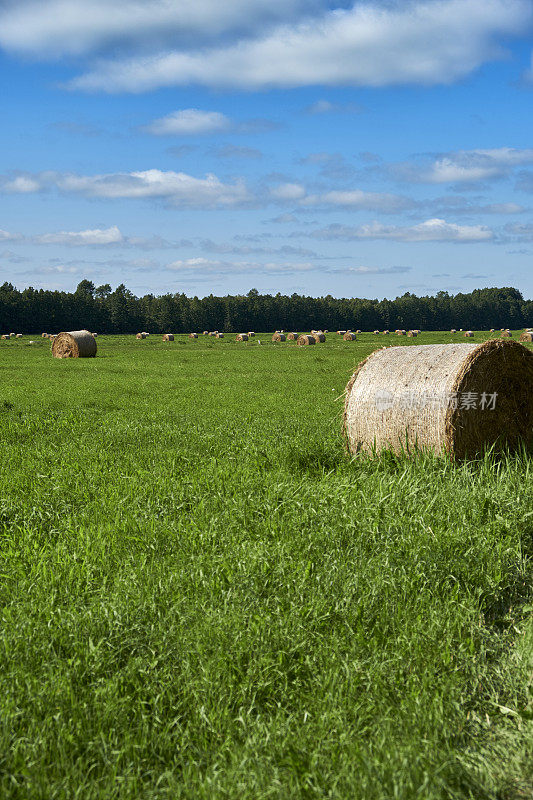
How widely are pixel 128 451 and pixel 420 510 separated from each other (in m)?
5.23

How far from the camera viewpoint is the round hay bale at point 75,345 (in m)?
39.0

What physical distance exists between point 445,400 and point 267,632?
512cm

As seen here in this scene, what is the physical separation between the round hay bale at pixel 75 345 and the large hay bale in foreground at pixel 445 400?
31621mm

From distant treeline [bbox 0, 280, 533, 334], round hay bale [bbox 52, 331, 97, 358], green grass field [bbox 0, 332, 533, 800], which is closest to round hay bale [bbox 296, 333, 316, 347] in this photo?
round hay bale [bbox 52, 331, 97, 358]

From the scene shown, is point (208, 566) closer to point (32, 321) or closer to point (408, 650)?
point (408, 650)

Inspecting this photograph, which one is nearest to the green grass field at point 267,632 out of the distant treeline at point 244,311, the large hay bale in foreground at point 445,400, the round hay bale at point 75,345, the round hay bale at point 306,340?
the large hay bale in foreground at point 445,400

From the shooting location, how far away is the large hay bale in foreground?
881 cm

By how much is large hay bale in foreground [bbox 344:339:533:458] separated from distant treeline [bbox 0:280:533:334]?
312 feet

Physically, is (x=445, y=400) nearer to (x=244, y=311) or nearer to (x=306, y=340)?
(x=306, y=340)

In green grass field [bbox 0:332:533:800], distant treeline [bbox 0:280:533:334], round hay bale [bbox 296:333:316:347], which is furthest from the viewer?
distant treeline [bbox 0:280:533:334]

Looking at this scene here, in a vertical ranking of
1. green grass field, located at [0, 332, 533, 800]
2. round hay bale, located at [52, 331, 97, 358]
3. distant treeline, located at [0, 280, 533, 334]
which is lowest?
green grass field, located at [0, 332, 533, 800]

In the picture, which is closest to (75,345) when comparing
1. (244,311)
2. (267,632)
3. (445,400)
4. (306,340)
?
(306,340)

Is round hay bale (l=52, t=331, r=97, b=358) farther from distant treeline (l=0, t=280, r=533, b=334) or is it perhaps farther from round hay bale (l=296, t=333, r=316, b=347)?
distant treeline (l=0, t=280, r=533, b=334)

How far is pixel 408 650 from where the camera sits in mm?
4492
